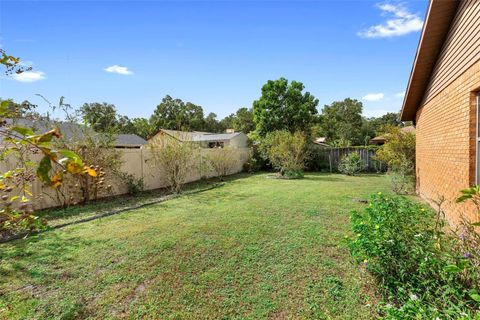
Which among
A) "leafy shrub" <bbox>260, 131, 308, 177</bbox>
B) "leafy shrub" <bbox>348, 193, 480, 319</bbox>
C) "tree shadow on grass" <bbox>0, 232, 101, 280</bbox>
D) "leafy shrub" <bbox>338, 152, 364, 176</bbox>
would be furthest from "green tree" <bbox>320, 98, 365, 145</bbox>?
"tree shadow on grass" <bbox>0, 232, 101, 280</bbox>

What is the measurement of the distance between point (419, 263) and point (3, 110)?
3553 millimetres

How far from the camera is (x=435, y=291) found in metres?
2.44

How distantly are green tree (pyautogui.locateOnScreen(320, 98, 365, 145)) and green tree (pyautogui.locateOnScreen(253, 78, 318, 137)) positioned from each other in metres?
15.5

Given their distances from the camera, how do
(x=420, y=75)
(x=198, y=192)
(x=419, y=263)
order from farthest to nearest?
(x=198, y=192)
(x=420, y=75)
(x=419, y=263)

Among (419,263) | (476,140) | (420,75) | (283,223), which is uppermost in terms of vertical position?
(420,75)

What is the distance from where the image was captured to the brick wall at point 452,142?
13.5ft

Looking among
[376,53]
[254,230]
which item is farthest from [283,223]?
[376,53]

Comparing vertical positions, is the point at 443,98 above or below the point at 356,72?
below

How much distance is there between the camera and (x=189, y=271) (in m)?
3.54

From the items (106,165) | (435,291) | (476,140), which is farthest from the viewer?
(106,165)

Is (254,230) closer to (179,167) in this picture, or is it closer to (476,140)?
(476,140)

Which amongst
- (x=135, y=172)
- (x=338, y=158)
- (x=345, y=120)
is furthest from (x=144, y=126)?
(x=345, y=120)

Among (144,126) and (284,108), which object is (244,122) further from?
(144,126)

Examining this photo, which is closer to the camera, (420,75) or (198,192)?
(420,75)
